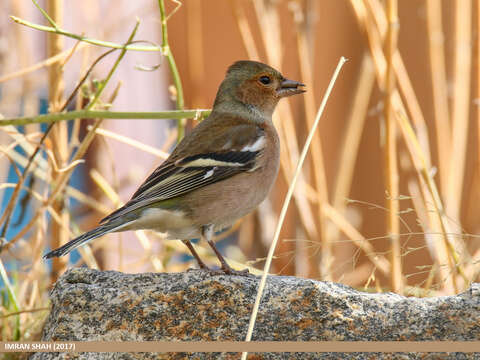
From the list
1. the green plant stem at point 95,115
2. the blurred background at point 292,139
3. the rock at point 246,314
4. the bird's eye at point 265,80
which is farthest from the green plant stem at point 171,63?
the rock at point 246,314

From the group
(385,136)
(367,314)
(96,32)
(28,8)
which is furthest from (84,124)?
(367,314)

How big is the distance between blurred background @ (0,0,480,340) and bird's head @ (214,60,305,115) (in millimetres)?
302

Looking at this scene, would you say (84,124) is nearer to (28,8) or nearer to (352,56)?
(28,8)

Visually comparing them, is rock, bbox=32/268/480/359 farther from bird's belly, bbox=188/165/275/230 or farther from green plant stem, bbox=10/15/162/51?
green plant stem, bbox=10/15/162/51

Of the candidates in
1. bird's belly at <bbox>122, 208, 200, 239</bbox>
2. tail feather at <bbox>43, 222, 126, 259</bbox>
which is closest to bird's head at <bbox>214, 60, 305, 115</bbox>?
bird's belly at <bbox>122, 208, 200, 239</bbox>

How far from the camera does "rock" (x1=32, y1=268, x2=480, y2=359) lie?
2125mm

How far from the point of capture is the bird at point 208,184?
287 cm

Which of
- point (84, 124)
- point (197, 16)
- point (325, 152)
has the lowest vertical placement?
point (325, 152)

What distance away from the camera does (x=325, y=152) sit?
665 centimetres

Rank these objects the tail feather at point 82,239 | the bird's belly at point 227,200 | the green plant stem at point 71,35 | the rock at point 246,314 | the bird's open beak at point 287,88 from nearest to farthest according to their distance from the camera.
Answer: the rock at point 246,314, the tail feather at point 82,239, the green plant stem at point 71,35, the bird's belly at point 227,200, the bird's open beak at point 287,88

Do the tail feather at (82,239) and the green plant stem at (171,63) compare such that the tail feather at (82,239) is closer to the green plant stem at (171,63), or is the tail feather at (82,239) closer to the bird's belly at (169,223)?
the bird's belly at (169,223)

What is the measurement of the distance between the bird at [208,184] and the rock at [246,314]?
0.39m

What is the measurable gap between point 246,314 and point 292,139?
1860 mm

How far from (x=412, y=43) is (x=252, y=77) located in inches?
124
